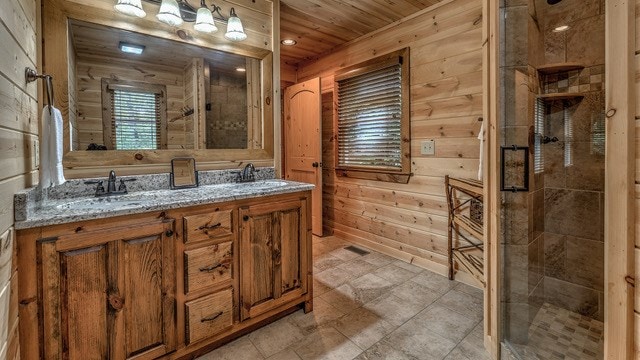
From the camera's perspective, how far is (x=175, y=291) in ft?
5.06

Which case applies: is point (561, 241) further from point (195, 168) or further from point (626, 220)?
point (195, 168)

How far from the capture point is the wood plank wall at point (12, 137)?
3.27ft

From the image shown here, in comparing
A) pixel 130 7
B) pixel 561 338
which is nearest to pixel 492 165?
pixel 561 338

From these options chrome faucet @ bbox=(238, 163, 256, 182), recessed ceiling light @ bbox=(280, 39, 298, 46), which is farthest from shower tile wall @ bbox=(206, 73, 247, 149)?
recessed ceiling light @ bbox=(280, 39, 298, 46)

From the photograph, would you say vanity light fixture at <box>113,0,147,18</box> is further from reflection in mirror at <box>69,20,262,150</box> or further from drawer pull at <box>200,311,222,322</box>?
drawer pull at <box>200,311,222,322</box>

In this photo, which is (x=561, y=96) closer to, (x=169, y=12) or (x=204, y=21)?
(x=204, y=21)

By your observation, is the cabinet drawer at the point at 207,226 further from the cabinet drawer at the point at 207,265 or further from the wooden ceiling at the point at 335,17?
the wooden ceiling at the point at 335,17

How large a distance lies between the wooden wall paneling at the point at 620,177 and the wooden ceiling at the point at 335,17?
213cm

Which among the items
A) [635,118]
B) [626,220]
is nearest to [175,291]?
[626,220]

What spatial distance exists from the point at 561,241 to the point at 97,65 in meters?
3.22

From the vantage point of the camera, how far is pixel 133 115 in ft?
6.42

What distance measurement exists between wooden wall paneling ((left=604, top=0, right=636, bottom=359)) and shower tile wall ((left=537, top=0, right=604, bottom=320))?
823 mm

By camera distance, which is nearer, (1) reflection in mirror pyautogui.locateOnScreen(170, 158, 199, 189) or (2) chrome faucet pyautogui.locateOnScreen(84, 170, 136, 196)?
(2) chrome faucet pyautogui.locateOnScreen(84, 170, 136, 196)

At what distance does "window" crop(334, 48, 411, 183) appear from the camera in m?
3.00
